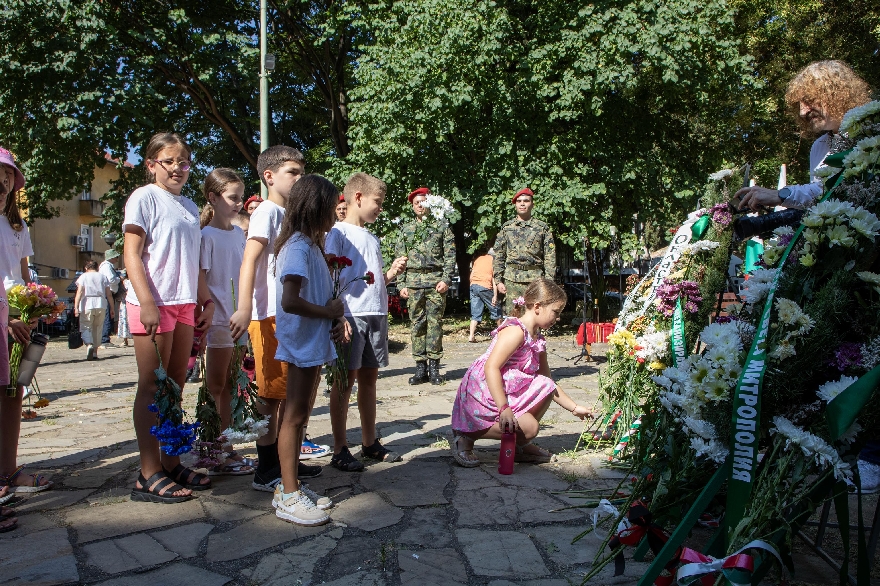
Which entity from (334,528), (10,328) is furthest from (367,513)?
(10,328)

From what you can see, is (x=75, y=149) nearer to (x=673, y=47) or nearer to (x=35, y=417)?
(x=35, y=417)

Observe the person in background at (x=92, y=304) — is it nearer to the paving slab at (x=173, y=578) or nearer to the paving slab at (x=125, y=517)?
the paving slab at (x=125, y=517)

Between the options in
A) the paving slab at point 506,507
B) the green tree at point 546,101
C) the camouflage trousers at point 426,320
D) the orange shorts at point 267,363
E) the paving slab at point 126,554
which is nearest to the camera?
the paving slab at point 126,554

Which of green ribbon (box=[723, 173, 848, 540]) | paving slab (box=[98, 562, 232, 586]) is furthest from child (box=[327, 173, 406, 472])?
green ribbon (box=[723, 173, 848, 540])

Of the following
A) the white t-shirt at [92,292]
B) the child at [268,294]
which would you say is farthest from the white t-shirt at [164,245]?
the white t-shirt at [92,292]

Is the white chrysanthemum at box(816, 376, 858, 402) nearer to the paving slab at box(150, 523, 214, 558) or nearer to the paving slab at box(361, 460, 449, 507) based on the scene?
the paving slab at box(361, 460, 449, 507)

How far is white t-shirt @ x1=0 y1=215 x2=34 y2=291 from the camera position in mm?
3840

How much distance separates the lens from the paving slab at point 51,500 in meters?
3.62

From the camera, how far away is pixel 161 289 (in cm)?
368

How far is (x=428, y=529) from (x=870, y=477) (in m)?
1.81

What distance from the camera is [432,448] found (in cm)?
486

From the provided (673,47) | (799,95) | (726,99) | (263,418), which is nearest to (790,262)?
(799,95)

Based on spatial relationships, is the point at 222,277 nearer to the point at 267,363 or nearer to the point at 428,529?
the point at 267,363

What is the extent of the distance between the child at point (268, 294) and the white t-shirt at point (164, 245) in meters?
0.29
